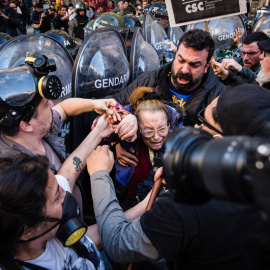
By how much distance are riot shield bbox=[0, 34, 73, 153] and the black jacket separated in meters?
0.55

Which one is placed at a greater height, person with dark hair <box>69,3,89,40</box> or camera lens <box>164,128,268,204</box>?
camera lens <box>164,128,268,204</box>

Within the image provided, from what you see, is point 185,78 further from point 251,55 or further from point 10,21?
point 10,21

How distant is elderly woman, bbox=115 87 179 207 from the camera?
2.20m

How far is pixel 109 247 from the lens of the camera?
1.37 metres

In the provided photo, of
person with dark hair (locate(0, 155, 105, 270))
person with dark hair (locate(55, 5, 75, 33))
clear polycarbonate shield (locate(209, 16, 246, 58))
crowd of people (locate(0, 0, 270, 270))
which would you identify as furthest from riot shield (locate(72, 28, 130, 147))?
person with dark hair (locate(55, 5, 75, 33))

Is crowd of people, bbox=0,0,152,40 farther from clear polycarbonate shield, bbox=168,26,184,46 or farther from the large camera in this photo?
the large camera

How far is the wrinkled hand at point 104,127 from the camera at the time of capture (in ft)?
7.00

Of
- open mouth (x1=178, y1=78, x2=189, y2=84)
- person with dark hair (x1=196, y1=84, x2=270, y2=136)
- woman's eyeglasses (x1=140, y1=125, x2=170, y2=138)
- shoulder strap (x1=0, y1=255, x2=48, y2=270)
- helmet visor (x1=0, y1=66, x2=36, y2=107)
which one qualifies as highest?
helmet visor (x1=0, y1=66, x2=36, y2=107)

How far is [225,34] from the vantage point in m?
5.86

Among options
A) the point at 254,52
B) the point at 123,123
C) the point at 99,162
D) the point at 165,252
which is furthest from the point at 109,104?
the point at 254,52

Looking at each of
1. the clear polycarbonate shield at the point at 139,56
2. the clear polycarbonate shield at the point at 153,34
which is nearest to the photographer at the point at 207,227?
the clear polycarbonate shield at the point at 139,56

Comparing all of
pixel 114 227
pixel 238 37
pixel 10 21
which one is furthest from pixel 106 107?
pixel 10 21

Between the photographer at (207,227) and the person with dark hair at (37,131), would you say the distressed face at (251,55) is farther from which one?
the photographer at (207,227)

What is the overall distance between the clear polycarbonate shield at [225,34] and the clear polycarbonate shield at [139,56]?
2695 millimetres
